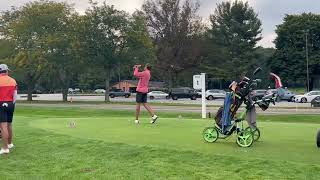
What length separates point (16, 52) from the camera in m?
68.7

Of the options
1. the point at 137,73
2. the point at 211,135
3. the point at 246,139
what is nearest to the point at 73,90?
the point at 137,73

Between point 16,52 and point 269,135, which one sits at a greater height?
point 16,52

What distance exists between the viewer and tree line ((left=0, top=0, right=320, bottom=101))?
66.6 m

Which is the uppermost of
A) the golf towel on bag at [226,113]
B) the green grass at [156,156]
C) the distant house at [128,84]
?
the distant house at [128,84]

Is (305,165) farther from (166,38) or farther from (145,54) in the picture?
(166,38)

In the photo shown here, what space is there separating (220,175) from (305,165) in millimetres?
1470

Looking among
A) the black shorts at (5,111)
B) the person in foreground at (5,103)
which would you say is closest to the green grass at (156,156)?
the person in foreground at (5,103)

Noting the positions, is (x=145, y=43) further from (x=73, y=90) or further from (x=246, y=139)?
(x=73, y=90)

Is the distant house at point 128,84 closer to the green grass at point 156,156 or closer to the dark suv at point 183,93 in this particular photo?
the dark suv at point 183,93

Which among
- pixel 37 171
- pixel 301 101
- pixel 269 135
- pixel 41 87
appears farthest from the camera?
pixel 41 87

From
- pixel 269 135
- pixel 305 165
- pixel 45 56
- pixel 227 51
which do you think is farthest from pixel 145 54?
pixel 305 165

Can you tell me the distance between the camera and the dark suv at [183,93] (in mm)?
80062

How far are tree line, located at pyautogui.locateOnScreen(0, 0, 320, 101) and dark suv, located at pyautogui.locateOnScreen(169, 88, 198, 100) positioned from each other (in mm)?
5846

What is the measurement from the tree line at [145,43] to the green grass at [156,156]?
44437mm
